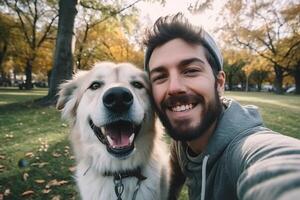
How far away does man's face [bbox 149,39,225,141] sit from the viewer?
2432mm

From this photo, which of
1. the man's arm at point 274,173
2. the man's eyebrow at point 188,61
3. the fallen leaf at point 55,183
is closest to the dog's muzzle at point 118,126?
the man's eyebrow at point 188,61

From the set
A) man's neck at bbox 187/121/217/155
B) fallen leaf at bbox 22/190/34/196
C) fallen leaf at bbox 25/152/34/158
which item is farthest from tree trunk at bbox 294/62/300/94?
man's neck at bbox 187/121/217/155

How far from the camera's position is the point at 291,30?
100ft

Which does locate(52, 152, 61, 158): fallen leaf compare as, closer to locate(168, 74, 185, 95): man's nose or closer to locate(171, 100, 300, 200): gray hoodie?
locate(171, 100, 300, 200): gray hoodie

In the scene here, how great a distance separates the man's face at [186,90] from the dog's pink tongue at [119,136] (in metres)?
0.40

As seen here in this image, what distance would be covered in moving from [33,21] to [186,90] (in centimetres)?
3391

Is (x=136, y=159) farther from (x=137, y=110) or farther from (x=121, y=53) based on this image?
(x=121, y=53)

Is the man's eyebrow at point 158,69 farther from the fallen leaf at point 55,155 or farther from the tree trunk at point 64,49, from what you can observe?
the tree trunk at point 64,49

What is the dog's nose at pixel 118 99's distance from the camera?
265 centimetres

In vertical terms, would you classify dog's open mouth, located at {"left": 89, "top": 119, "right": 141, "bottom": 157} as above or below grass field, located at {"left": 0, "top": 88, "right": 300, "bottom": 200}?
above

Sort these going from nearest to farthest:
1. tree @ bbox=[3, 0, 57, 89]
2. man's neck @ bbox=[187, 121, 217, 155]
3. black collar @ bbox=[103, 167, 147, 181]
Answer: man's neck @ bbox=[187, 121, 217, 155], black collar @ bbox=[103, 167, 147, 181], tree @ bbox=[3, 0, 57, 89]

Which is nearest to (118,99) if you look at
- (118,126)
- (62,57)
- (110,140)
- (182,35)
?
(118,126)

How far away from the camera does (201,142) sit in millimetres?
2580

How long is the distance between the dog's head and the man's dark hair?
1.64 feet
